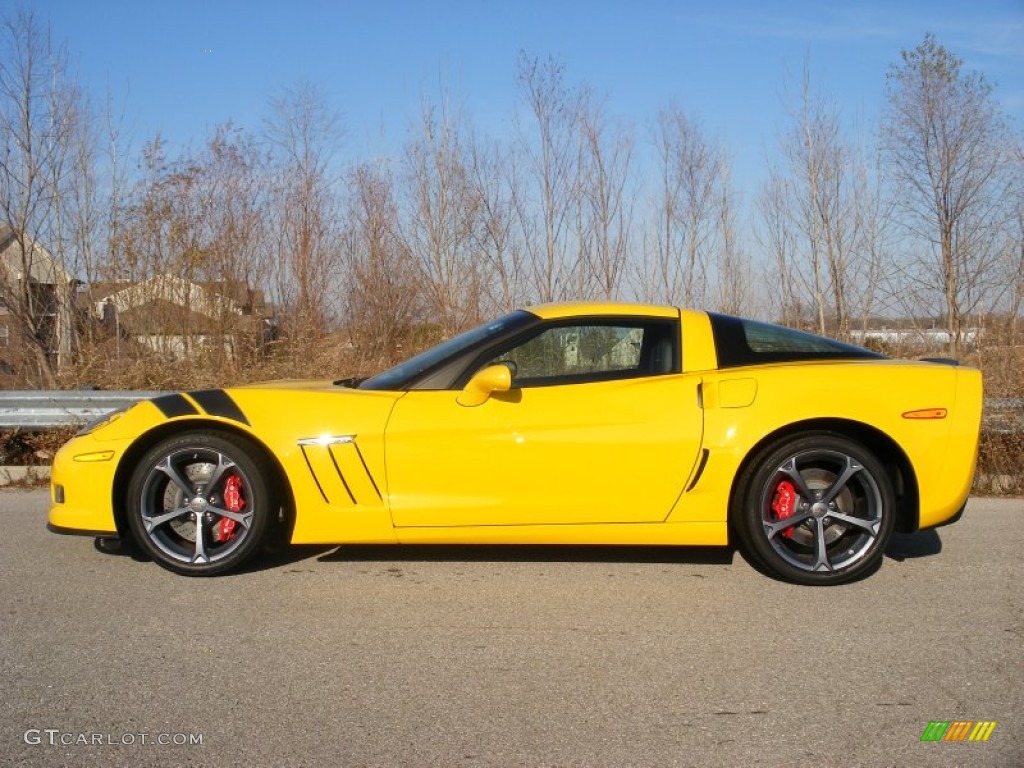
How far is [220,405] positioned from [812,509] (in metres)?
2.80

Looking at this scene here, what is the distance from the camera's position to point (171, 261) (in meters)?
12.1

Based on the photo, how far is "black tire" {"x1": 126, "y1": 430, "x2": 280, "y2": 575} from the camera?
4.21 meters

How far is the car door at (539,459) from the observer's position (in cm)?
413

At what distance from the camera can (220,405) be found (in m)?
4.30

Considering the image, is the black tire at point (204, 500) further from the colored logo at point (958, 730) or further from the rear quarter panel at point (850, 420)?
the colored logo at point (958, 730)

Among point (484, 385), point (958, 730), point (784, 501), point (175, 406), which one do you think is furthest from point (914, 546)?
point (175, 406)

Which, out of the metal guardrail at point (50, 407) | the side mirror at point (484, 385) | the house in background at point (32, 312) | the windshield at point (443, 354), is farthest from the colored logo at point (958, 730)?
the house in background at point (32, 312)

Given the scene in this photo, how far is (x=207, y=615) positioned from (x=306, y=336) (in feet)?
27.2

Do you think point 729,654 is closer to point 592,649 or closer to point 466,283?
point 592,649

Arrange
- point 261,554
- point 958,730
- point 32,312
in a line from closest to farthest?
point 958,730 < point 261,554 < point 32,312

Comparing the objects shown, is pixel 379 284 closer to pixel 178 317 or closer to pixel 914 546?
pixel 178 317

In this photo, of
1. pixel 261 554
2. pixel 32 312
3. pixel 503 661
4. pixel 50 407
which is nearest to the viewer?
pixel 503 661

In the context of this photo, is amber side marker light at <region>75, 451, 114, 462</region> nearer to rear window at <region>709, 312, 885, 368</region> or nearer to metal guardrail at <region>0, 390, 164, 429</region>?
rear window at <region>709, 312, 885, 368</region>

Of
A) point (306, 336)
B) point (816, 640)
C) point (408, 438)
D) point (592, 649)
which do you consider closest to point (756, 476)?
point (816, 640)
